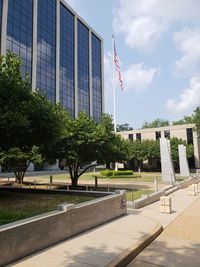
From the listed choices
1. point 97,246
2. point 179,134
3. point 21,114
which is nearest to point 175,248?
point 97,246

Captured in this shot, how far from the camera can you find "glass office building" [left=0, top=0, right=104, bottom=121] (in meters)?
51.6

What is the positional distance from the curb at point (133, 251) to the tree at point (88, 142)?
42.8 ft

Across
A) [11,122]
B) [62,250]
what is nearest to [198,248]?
[62,250]

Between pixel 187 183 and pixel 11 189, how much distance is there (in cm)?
1908

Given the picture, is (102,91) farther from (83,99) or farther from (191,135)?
(191,135)

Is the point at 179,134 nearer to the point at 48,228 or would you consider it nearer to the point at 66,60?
the point at 66,60

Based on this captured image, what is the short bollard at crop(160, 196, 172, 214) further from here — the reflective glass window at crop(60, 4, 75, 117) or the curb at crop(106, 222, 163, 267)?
the reflective glass window at crop(60, 4, 75, 117)

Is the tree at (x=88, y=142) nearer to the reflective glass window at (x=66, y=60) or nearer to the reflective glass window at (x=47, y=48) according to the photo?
the reflective glass window at (x=47, y=48)

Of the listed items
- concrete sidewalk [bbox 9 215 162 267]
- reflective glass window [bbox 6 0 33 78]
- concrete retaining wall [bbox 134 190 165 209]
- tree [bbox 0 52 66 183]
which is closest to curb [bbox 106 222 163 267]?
concrete sidewalk [bbox 9 215 162 267]

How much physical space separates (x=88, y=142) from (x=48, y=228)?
1423 centimetres

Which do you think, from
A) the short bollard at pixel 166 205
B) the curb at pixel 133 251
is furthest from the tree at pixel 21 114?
the curb at pixel 133 251

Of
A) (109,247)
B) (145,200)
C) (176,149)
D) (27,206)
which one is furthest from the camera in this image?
(176,149)

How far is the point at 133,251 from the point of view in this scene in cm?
803

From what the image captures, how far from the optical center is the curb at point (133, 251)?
23.5ft
